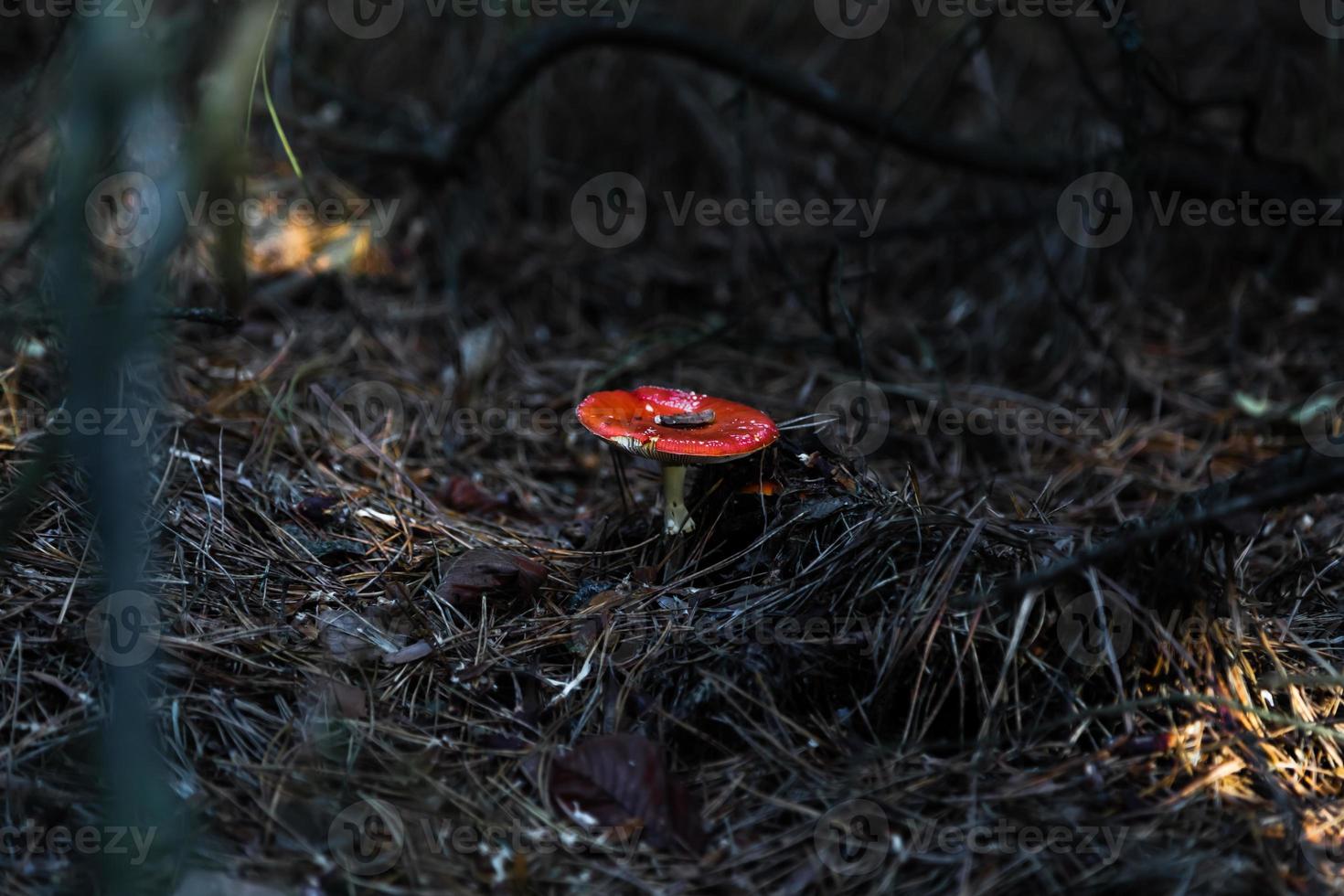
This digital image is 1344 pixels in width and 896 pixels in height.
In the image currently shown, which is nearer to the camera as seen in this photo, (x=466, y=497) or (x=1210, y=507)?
Result: (x=1210, y=507)

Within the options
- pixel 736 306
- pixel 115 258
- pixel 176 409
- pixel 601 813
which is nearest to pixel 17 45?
pixel 115 258

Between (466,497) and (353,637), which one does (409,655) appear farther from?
(466,497)

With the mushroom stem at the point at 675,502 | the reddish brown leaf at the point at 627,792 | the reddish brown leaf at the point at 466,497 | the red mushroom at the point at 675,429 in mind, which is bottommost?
the reddish brown leaf at the point at 466,497

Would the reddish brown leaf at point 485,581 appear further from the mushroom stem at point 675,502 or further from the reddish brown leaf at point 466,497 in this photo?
the reddish brown leaf at point 466,497

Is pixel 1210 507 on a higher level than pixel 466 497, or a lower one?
higher

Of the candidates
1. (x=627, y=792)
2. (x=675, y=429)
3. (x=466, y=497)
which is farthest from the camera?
(x=466, y=497)

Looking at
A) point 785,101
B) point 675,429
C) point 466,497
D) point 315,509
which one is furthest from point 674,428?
point 785,101

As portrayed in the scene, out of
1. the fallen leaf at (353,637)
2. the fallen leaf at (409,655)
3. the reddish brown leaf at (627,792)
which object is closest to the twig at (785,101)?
the fallen leaf at (353,637)
